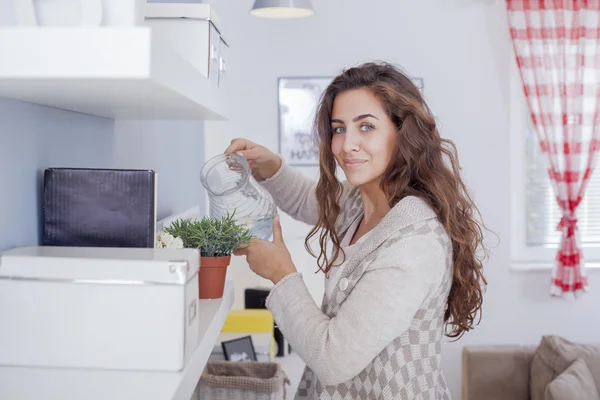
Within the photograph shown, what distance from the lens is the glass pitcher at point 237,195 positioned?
1294mm

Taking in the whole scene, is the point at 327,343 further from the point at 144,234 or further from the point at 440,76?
the point at 440,76

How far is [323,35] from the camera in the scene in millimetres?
3738

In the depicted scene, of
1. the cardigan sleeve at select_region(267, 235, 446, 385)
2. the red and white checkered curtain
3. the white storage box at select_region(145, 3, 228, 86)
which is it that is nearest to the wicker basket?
the cardigan sleeve at select_region(267, 235, 446, 385)

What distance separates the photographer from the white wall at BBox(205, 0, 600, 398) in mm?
3738

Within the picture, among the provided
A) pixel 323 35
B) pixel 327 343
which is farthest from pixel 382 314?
pixel 323 35

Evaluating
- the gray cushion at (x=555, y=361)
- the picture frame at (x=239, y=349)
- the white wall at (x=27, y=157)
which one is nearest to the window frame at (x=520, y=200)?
the gray cushion at (x=555, y=361)

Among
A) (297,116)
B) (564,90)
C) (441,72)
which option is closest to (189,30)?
(297,116)

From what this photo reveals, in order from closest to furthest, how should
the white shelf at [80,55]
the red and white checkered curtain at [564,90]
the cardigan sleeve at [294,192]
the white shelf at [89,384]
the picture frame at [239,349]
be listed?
the white shelf at [80,55]
the white shelf at [89,384]
the cardigan sleeve at [294,192]
the picture frame at [239,349]
the red and white checkered curtain at [564,90]

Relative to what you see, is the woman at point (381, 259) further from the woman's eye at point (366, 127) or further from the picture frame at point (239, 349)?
the picture frame at point (239, 349)

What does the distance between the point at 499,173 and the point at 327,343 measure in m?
2.80

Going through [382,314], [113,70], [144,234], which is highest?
[113,70]

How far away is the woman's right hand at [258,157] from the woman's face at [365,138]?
0.88 feet

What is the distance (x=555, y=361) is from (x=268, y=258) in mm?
2192

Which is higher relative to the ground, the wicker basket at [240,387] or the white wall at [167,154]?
the white wall at [167,154]
